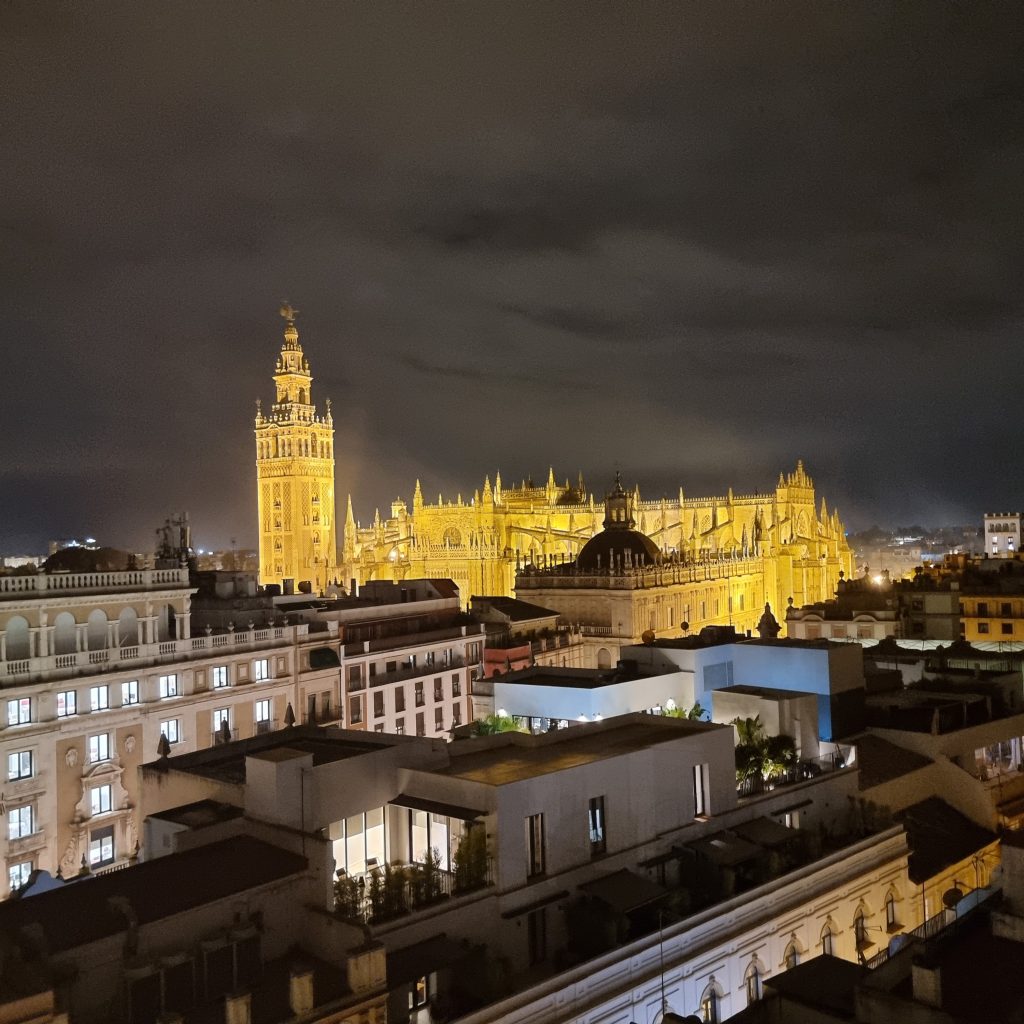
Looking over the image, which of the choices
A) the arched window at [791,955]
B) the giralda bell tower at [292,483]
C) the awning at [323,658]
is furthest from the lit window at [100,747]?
the giralda bell tower at [292,483]

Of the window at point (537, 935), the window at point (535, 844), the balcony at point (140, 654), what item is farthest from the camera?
the balcony at point (140, 654)

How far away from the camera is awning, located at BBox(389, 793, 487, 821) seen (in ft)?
59.5

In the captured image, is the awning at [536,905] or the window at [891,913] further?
the window at [891,913]

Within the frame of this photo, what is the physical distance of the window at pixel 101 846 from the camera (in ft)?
106

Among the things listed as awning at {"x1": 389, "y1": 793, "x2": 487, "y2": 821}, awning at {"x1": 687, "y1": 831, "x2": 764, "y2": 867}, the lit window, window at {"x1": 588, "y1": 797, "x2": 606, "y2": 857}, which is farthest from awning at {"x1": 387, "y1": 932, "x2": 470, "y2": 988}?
the lit window

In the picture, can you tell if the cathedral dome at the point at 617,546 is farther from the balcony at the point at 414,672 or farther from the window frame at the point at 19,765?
A: the window frame at the point at 19,765

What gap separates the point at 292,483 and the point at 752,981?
321 ft

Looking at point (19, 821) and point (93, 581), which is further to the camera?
point (93, 581)

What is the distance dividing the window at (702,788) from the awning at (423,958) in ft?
23.9

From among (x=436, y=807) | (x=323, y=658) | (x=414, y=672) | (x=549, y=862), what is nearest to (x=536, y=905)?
(x=549, y=862)

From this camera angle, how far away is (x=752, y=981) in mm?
19672

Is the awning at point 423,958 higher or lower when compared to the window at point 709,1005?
higher

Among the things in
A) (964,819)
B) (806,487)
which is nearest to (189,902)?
(964,819)

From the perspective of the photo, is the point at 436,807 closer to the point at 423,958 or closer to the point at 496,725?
the point at 423,958
